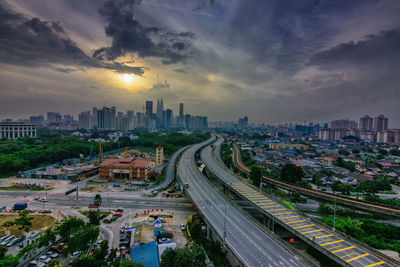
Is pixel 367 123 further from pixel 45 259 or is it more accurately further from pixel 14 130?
pixel 14 130

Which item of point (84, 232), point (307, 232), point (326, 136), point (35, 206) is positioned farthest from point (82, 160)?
point (326, 136)

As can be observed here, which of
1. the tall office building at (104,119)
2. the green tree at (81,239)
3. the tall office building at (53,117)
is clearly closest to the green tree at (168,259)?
the green tree at (81,239)

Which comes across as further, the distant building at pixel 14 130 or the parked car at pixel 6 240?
the distant building at pixel 14 130

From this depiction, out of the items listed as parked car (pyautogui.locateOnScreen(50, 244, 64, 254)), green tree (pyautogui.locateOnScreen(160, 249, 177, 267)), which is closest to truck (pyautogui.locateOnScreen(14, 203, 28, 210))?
parked car (pyautogui.locateOnScreen(50, 244, 64, 254))

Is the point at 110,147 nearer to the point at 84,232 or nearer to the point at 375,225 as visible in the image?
the point at 84,232

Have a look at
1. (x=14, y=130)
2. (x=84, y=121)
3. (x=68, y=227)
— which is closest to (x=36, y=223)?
(x=68, y=227)

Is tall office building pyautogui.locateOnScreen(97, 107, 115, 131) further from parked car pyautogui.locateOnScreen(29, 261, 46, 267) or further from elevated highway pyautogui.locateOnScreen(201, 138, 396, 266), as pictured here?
elevated highway pyautogui.locateOnScreen(201, 138, 396, 266)

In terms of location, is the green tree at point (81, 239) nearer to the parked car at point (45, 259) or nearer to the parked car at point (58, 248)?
the parked car at point (58, 248)
